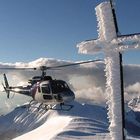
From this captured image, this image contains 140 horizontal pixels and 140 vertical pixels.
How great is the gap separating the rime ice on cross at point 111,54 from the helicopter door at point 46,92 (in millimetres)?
40950

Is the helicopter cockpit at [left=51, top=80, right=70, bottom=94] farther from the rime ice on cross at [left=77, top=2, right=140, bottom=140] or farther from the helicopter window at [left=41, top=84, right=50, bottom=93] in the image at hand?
the rime ice on cross at [left=77, top=2, right=140, bottom=140]

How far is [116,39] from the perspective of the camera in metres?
6.70

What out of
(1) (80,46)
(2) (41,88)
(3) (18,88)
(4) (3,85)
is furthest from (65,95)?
(1) (80,46)

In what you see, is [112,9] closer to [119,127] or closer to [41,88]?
[119,127]

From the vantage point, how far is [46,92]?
48312 millimetres

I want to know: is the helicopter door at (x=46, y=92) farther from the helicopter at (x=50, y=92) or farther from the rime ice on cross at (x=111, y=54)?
the rime ice on cross at (x=111, y=54)

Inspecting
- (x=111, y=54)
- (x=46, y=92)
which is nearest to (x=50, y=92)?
(x=46, y=92)

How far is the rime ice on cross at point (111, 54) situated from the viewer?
6.68 meters

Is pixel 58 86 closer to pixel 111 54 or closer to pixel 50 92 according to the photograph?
pixel 50 92

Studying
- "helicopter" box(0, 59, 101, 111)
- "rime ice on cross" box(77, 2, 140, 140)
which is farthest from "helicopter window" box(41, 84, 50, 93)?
"rime ice on cross" box(77, 2, 140, 140)

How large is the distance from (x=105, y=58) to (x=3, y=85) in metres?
63.0

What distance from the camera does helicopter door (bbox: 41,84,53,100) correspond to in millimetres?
47763

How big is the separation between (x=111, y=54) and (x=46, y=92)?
1642 inches

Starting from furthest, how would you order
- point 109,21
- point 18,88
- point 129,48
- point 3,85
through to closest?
point 3,85 → point 18,88 → point 109,21 → point 129,48
